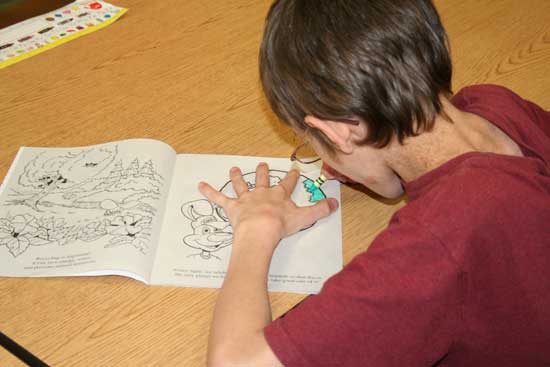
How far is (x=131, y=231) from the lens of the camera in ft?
2.62

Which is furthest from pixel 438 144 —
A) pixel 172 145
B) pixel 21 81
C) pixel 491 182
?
pixel 21 81

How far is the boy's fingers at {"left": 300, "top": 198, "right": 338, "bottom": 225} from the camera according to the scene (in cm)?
82

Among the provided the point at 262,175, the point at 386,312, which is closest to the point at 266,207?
the point at 262,175

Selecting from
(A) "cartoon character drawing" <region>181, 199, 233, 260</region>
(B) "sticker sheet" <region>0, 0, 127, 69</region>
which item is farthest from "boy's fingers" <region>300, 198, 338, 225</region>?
(B) "sticker sheet" <region>0, 0, 127, 69</region>

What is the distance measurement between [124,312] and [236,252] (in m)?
0.16

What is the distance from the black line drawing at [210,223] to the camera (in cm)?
80

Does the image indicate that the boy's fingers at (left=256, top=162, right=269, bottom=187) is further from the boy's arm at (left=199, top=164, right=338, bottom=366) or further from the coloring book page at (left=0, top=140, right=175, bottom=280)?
the coloring book page at (left=0, top=140, right=175, bottom=280)

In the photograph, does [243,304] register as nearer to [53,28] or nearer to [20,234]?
[20,234]

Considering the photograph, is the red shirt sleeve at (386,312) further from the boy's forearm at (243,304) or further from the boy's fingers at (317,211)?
the boy's fingers at (317,211)

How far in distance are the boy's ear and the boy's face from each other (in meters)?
0.02

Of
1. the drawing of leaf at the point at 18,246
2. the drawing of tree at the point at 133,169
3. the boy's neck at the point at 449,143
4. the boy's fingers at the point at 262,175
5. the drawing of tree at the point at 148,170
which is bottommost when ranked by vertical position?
the boy's fingers at the point at 262,175

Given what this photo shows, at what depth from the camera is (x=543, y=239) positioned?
0.63m

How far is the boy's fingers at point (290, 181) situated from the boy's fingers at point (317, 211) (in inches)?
2.0

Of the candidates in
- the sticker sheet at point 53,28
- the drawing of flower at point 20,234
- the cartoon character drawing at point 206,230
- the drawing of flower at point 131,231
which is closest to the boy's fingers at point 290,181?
the cartoon character drawing at point 206,230
